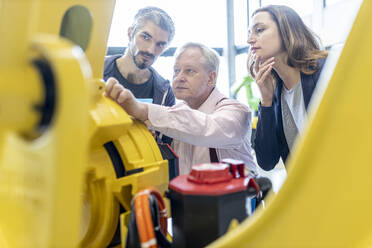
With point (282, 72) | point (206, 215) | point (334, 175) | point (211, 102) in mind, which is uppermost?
point (282, 72)

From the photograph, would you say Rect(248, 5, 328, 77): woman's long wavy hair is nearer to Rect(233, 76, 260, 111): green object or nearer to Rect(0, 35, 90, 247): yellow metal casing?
Rect(0, 35, 90, 247): yellow metal casing

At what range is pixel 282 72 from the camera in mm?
1312

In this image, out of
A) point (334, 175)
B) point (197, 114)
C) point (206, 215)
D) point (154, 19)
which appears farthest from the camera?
point (154, 19)

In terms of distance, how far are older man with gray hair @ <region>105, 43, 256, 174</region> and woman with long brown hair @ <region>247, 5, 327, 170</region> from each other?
12cm

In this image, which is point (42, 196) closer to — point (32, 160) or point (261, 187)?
point (32, 160)

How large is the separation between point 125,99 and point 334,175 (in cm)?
53

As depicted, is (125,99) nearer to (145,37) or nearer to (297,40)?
(297,40)

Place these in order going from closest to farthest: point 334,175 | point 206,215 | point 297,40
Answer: point 334,175, point 206,215, point 297,40

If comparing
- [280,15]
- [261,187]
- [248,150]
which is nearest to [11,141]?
[261,187]

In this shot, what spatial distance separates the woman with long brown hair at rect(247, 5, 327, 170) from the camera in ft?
4.15

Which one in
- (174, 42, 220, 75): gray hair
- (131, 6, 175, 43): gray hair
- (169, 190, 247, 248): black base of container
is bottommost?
(169, 190, 247, 248): black base of container

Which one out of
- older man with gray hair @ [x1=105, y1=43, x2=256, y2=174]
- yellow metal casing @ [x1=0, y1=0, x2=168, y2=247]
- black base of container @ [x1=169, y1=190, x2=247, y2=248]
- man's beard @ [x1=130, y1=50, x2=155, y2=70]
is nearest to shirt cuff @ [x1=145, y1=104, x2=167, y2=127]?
older man with gray hair @ [x1=105, y1=43, x2=256, y2=174]

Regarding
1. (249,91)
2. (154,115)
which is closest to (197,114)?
(154,115)

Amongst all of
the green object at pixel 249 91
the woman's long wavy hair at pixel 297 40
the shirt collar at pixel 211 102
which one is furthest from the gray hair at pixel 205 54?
the green object at pixel 249 91
